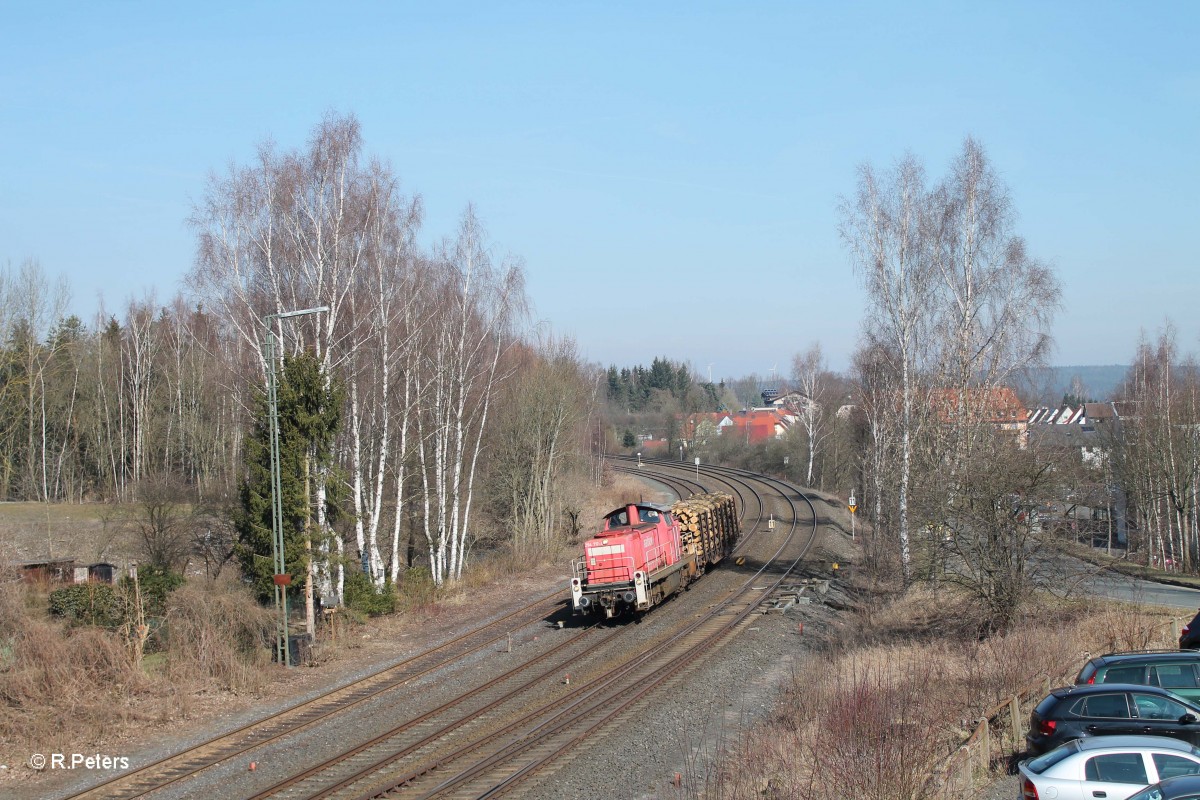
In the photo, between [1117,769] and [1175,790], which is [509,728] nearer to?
[1117,769]

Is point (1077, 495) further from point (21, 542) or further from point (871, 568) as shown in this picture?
point (21, 542)

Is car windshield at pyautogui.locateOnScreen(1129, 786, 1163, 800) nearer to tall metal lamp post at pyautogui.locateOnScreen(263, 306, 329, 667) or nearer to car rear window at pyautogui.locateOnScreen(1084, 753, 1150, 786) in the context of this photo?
car rear window at pyautogui.locateOnScreen(1084, 753, 1150, 786)

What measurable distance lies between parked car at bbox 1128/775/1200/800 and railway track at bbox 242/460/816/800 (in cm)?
800

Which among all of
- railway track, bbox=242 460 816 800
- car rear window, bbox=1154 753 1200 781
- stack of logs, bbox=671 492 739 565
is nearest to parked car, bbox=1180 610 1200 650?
car rear window, bbox=1154 753 1200 781

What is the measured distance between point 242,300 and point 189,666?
10.2 meters

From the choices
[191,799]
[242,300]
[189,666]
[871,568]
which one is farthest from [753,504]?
[191,799]

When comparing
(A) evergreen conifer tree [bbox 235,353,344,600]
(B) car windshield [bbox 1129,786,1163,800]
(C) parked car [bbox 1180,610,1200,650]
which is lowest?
(C) parked car [bbox 1180,610,1200,650]

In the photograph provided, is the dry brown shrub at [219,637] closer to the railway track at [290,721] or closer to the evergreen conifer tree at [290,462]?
the evergreen conifer tree at [290,462]

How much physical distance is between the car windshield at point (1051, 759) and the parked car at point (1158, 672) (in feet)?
12.3

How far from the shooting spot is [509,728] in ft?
50.6

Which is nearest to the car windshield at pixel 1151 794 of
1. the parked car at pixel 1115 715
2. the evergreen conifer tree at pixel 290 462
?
the parked car at pixel 1115 715

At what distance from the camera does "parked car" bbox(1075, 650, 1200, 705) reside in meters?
13.3

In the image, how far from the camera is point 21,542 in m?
37.9

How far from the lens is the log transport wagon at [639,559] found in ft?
78.5
